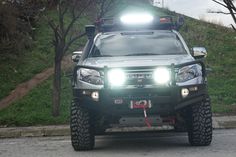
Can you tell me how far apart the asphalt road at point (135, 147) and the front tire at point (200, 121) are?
0.19 m

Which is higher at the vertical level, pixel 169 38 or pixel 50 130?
pixel 169 38

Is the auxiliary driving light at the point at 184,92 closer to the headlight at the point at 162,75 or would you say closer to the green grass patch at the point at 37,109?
the headlight at the point at 162,75

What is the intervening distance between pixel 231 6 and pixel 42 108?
558 cm

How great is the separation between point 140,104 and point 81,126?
39.4 inches

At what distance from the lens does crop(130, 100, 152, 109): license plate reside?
24.1ft

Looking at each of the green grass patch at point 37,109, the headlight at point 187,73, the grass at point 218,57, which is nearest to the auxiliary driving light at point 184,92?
the headlight at point 187,73

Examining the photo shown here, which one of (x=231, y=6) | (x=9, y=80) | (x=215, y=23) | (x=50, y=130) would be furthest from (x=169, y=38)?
(x=215, y=23)

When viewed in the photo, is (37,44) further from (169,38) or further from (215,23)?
(169,38)

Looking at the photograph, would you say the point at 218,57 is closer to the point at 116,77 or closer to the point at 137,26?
the point at 137,26

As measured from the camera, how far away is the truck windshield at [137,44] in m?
8.56

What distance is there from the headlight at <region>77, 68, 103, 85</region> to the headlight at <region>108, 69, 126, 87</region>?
148 mm

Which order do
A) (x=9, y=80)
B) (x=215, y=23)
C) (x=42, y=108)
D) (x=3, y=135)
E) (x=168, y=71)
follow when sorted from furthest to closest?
(x=215, y=23), (x=9, y=80), (x=42, y=108), (x=3, y=135), (x=168, y=71)

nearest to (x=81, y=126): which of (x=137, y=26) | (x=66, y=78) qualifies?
(x=137, y=26)

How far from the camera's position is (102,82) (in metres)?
7.47
